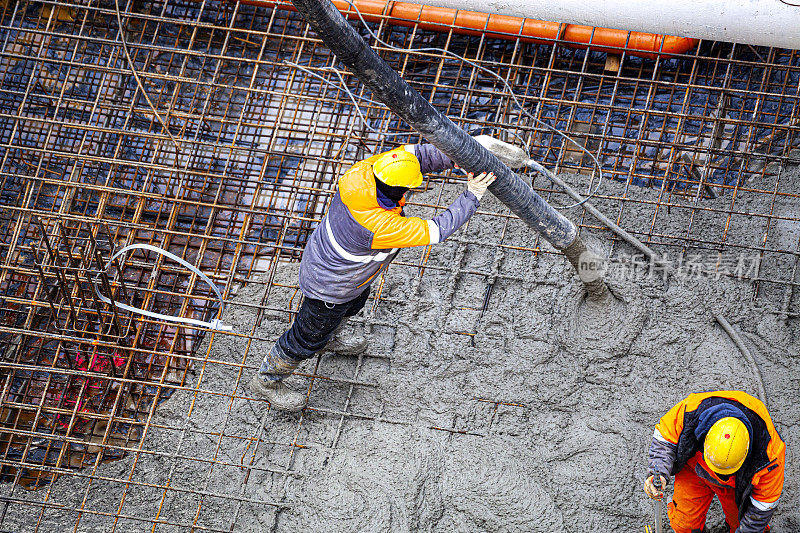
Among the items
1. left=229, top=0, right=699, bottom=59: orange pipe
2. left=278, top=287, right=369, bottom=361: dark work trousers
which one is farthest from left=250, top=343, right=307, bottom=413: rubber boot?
left=229, top=0, right=699, bottom=59: orange pipe

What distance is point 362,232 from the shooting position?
4.74 meters

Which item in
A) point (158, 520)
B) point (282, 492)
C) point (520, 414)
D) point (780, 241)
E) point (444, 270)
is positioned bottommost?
point (158, 520)

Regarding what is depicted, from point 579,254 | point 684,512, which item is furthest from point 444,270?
point 684,512

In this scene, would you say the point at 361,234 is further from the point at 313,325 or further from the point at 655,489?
the point at 655,489

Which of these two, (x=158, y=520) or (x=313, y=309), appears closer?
(x=313, y=309)

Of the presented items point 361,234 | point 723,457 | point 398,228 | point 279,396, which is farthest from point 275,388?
point 723,457

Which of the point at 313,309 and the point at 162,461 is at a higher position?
the point at 313,309

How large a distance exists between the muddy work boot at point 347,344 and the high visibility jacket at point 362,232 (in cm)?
82

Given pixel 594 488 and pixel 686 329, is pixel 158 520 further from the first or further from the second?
pixel 686 329

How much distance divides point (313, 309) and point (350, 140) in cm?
226

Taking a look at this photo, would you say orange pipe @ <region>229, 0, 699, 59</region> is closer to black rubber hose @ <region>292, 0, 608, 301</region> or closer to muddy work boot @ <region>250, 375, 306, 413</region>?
black rubber hose @ <region>292, 0, 608, 301</region>

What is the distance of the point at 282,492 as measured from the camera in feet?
19.1

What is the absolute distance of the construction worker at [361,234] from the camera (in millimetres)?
4637

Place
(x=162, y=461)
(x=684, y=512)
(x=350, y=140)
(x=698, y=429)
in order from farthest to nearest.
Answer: (x=350, y=140)
(x=162, y=461)
(x=684, y=512)
(x=698, y=429)
